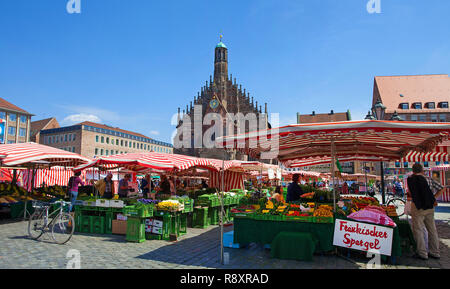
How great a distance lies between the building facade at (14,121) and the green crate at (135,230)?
67358 millimetres

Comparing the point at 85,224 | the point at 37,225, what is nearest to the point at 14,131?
the point at 85,224

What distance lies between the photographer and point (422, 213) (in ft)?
20.3

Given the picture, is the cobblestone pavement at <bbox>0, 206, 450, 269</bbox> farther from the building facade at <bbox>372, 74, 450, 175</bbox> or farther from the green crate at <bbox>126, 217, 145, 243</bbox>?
the building facade at <bbox>372, 74, 450, 175</bbox>

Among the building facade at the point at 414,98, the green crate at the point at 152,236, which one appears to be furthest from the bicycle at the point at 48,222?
the building facade at the point at 414,98

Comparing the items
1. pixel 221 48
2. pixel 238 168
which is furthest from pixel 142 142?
pixel 238 168

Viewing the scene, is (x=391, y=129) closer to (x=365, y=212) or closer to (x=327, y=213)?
(x=365, y=212)

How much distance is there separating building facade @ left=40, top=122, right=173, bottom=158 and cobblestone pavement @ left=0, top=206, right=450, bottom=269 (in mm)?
63714

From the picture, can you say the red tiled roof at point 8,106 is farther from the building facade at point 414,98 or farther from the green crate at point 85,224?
the building facade at point 414,98

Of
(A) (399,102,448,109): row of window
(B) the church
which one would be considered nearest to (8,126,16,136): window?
(B) the church

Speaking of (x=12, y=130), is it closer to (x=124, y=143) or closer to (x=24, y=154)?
(x=124, y=143)

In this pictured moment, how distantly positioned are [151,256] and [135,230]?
5.37ft

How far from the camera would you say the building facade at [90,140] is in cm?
6819
